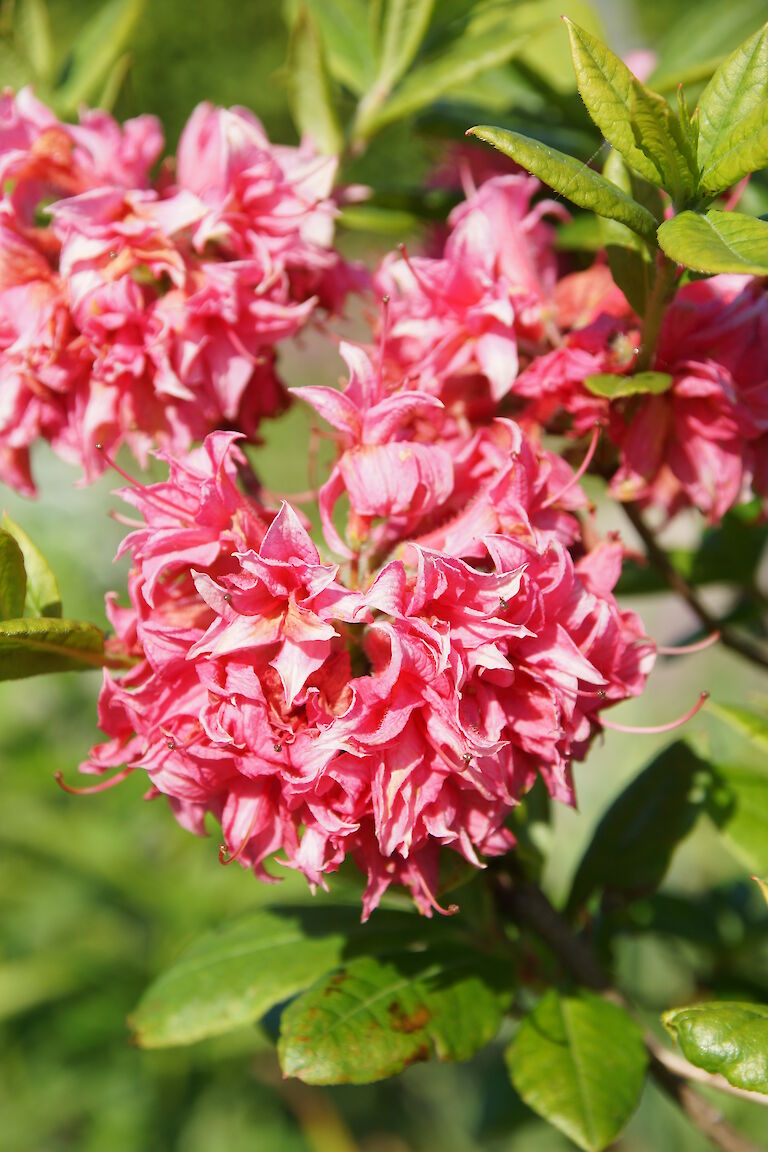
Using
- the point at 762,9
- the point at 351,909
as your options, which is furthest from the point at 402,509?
the point at 762,9

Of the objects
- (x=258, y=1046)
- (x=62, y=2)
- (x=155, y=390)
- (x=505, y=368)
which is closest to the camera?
(x=505, y=368)

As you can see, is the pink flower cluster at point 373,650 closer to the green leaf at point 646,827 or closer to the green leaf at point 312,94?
the green leaf at point 646,827

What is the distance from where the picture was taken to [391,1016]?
43.8 inches

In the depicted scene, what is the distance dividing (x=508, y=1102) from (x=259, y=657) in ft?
4.27

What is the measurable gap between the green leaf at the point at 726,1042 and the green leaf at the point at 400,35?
4.13 feet

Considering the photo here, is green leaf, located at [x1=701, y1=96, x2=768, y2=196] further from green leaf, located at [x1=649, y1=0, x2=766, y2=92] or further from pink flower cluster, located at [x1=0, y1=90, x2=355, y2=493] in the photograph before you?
green leaf, located at [x1=649, y1=0, x2=766, y2=92]

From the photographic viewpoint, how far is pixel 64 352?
121 centimetres

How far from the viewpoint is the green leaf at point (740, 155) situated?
87 centimetres

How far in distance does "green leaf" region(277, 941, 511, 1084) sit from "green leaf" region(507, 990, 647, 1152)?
44mm

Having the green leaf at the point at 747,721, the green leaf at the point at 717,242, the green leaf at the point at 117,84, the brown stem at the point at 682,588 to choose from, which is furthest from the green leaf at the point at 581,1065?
the green leaf at the point at 117,84

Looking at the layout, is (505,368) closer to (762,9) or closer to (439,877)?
(439,877)

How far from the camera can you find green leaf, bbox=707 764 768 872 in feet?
4.21

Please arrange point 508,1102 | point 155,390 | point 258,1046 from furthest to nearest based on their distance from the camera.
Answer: point 258,1046, point 508,1102, point 155,390

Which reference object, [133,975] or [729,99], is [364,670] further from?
[133,975]
